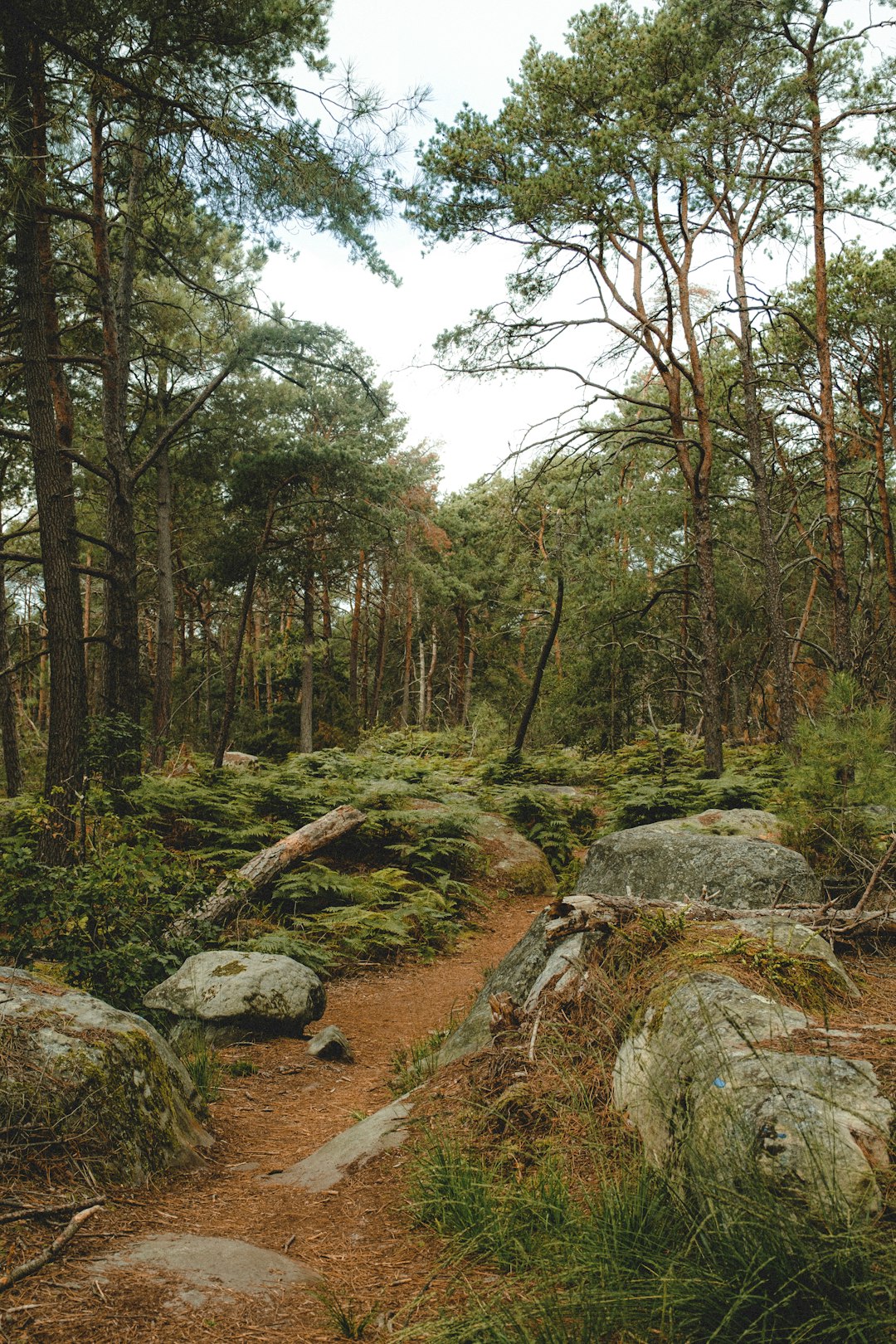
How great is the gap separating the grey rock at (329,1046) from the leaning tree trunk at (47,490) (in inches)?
134

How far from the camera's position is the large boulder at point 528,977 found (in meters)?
3.73

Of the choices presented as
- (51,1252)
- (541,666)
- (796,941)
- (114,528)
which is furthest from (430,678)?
(51,1252)

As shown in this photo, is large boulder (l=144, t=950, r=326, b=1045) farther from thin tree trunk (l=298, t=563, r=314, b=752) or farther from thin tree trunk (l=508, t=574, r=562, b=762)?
thin tree trunk (l=298, t=563, r=314, b=752)

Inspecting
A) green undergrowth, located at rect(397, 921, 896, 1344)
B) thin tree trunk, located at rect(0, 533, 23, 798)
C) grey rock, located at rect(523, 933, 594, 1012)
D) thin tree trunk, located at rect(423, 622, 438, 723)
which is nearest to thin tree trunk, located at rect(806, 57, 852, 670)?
grey rock, located at rect(523, 933, 594, 1012)

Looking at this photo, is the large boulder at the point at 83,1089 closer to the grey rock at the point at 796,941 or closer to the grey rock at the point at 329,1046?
the grey rock at the point at 329,1046

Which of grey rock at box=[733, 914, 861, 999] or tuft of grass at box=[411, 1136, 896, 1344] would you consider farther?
grey rock at box=[733, 914, 861, 999]

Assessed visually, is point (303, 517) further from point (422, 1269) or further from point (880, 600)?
point (422, 1269)

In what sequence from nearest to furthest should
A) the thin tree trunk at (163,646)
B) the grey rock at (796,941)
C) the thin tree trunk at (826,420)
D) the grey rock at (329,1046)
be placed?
the grey rock at (796,941)
the grey rock at (329,1046)
the thin tree trunk at (826,420)
the thin tree trunk at (163,646)

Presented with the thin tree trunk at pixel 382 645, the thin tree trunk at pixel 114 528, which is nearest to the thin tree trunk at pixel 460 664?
the thin tree trunk at pixel 382 645

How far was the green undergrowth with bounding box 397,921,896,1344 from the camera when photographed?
1688mm

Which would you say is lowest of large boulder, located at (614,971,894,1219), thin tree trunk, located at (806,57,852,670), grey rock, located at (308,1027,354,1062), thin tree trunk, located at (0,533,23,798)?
grey rock, located at (308,1027,354,1062)

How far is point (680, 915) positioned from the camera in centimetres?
369

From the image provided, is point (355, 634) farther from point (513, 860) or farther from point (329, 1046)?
point (329, 1046)

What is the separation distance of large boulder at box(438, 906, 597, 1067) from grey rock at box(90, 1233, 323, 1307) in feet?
4.73
